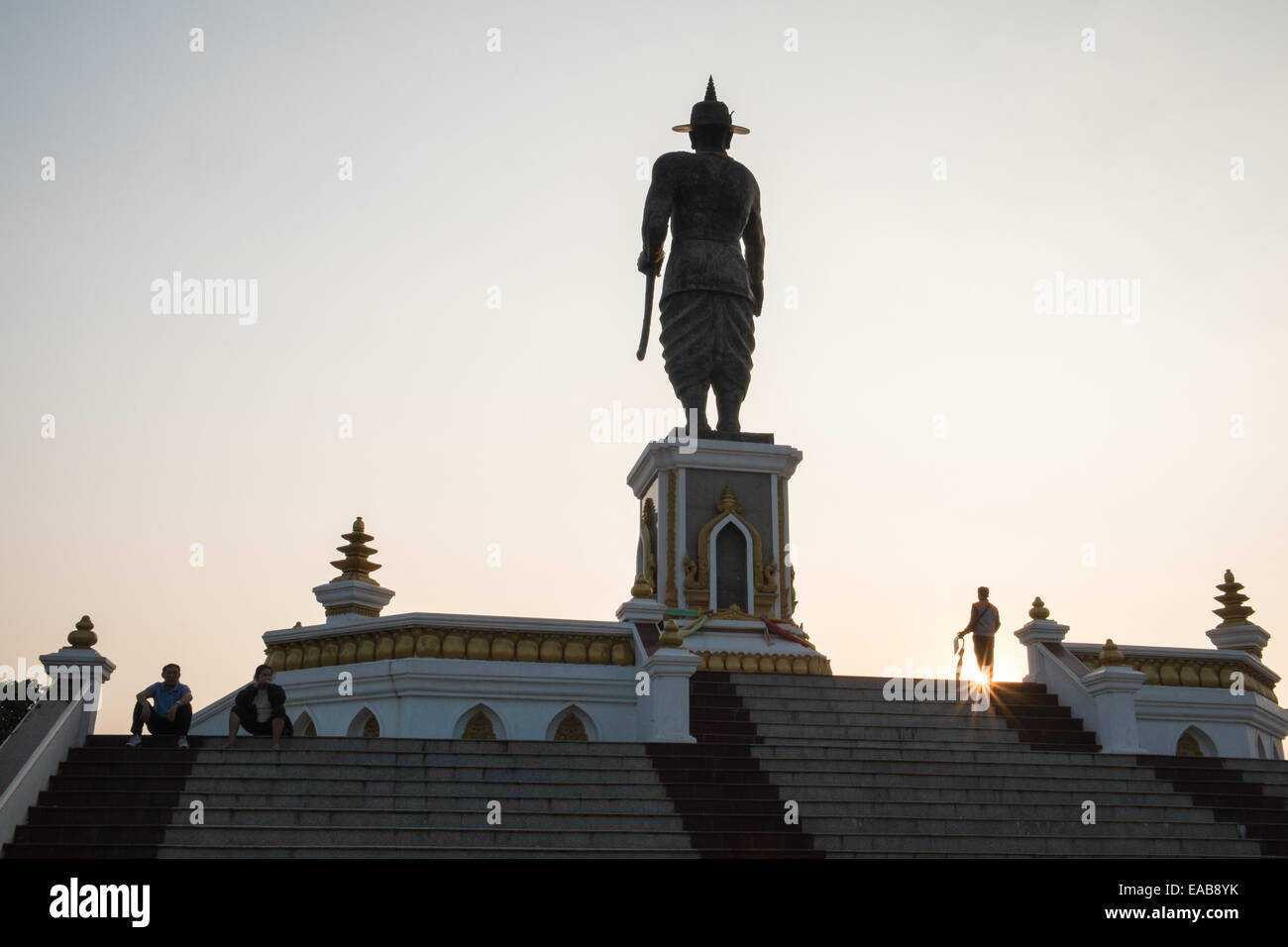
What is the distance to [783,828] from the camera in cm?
1448

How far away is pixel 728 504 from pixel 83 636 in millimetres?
10404

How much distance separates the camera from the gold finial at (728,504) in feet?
77.4

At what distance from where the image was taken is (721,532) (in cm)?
2350

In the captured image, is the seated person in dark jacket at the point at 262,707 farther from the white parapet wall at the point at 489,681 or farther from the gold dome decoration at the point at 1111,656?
the gold dome decoration at the point at 1111,656

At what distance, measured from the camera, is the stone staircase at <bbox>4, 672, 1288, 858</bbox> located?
44.2 feet

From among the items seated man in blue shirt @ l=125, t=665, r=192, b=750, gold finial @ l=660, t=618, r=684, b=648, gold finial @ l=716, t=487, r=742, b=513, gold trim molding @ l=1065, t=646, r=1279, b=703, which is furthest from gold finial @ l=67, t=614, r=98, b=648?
gold trim molding @ l=1065, t=646, r=1279, b=703

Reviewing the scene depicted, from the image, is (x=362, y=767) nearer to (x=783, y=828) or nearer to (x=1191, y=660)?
(x=783, y=828)

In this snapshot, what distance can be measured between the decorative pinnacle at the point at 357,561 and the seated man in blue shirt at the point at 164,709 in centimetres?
1037

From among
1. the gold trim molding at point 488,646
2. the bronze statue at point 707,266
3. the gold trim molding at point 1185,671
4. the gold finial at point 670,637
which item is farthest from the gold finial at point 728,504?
the gold trim molding at point 1185,671

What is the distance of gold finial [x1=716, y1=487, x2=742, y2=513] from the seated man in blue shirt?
10.2 meters

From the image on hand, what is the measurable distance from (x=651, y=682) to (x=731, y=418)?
8149mm
